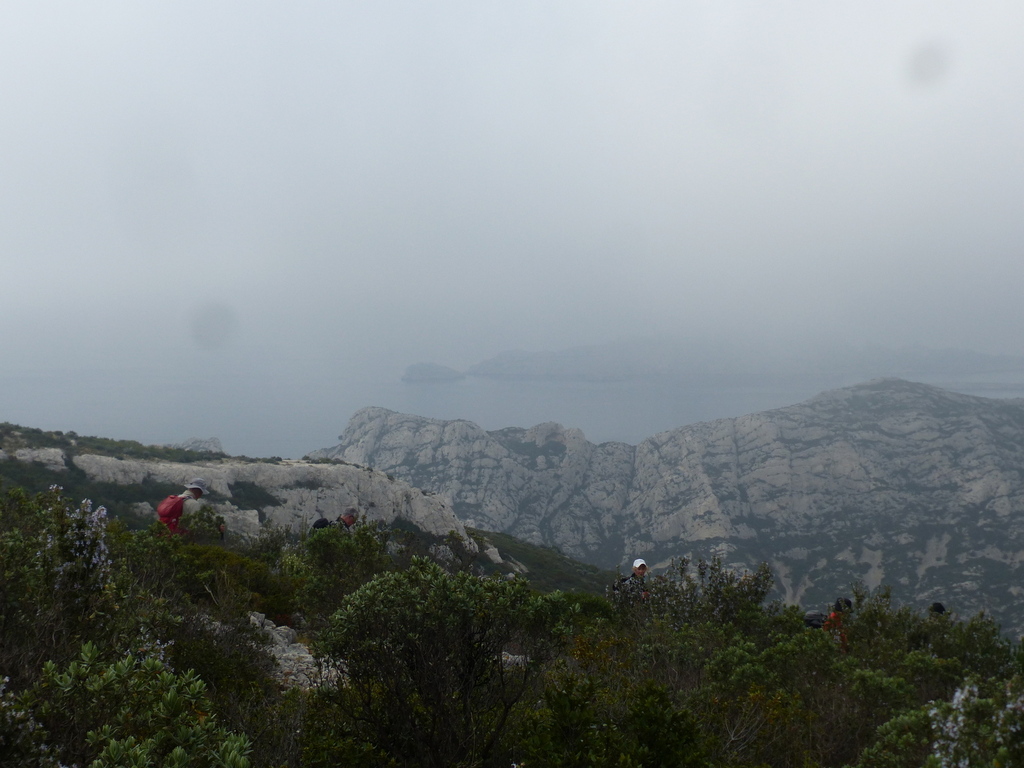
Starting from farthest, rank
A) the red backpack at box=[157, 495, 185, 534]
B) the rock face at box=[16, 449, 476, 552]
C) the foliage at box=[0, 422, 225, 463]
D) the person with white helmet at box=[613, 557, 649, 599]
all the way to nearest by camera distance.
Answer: the foliage at box=[0, 422, 225, 463] → the rock face at box=[16, 449, 476, 552] → the person with white helmet at box=[613, 557, 649, 599] → the red backpack at box=[157, 495, 185, 534]

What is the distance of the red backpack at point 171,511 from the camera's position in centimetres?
1379

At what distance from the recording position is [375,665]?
19.2ft

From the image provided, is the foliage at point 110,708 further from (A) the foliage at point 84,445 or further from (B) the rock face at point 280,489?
(A) the foliage at point 84,445

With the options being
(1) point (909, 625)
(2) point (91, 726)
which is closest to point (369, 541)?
(2) point (91, 726)

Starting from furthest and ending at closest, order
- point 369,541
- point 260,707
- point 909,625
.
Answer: point 369,541, point 909,625, point 260,707

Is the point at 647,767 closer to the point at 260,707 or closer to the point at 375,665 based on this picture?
the point at 375,665

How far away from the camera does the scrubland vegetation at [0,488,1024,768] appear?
394 centimetres

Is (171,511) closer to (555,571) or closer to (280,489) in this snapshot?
(280,489)

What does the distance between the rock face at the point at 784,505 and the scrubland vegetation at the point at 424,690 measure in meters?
144

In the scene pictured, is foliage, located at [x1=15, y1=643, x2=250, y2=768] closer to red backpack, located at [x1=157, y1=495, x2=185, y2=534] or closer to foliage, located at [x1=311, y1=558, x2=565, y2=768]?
foliage, located at [x1=311, y1=558, x2=565, y2=768]

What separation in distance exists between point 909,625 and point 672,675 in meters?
7.91

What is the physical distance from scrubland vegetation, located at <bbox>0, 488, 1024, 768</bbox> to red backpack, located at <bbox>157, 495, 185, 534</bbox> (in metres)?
3.60

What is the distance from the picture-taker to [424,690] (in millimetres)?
5684

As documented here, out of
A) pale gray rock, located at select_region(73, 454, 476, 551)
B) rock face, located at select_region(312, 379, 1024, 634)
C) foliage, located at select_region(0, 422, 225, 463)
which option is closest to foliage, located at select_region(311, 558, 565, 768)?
pale gray rock, located at select_region(73, 454, 476, 551)
